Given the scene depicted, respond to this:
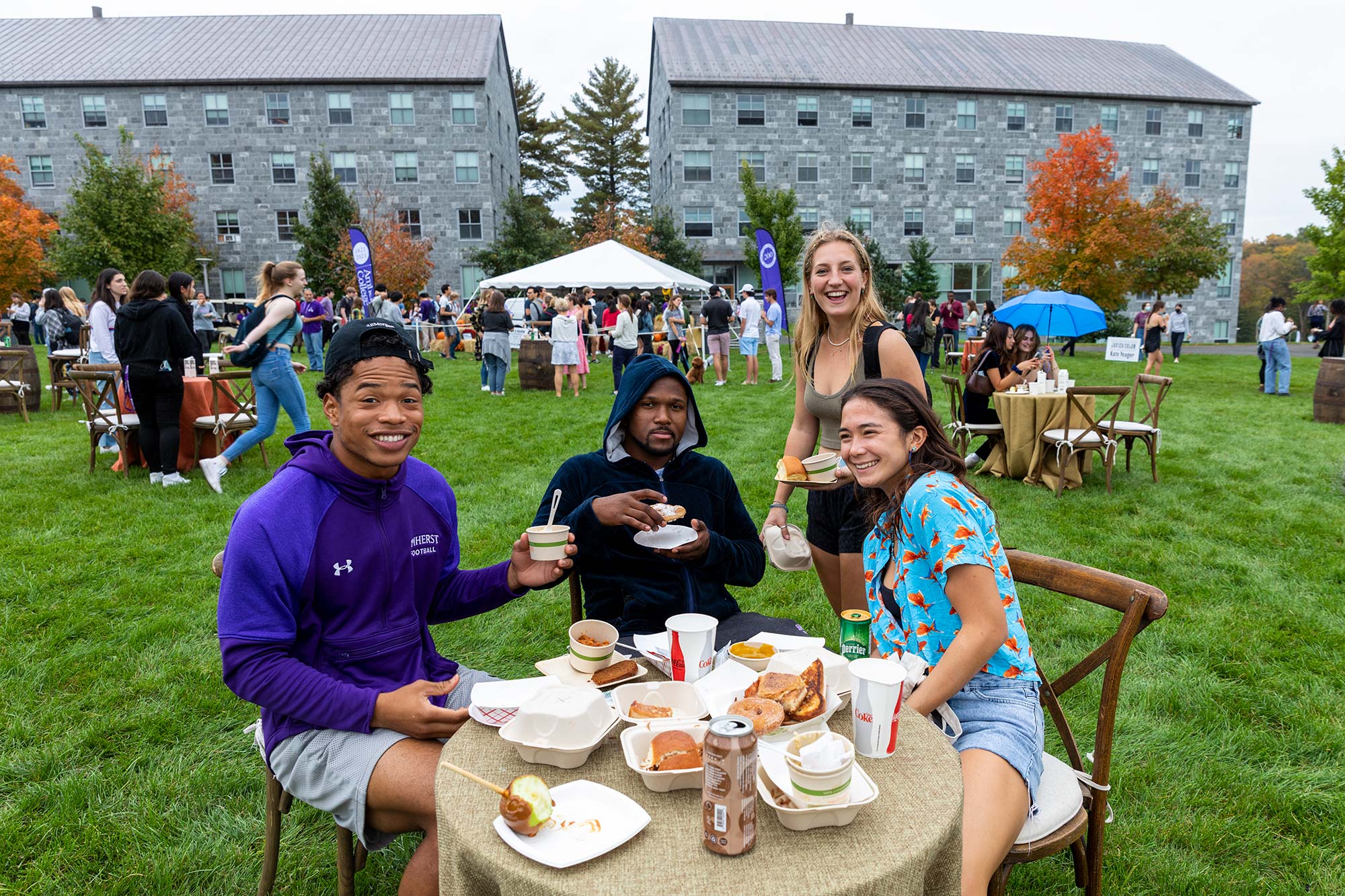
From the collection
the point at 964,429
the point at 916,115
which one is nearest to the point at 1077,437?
the point at 964,429

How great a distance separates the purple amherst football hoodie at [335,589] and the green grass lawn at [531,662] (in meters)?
0.10

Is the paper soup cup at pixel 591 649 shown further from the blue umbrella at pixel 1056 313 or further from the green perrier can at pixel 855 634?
the blue umbrella at pixel 1056 313

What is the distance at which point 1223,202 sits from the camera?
41062 millimetres

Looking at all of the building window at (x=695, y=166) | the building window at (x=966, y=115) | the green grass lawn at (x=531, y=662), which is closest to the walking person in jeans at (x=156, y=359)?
the green grass lawn at (x=531, y=662)

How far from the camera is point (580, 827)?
1373 millimetres

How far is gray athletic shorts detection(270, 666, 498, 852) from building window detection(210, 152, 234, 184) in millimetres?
41102

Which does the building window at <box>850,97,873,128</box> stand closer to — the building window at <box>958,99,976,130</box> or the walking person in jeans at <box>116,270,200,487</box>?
the building window at <box>958,99,976,130</box>

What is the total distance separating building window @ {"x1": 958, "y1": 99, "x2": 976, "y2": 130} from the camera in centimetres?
3853

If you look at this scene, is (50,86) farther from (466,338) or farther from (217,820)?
(217,820)

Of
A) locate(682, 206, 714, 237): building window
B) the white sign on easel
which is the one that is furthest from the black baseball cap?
locate(682, 206, 714, 237): building window

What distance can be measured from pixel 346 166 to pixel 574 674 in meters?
39.2

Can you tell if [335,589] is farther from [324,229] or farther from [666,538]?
[324,229]

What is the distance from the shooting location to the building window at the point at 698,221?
125 feet

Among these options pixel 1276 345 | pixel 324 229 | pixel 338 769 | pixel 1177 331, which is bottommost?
pixel 338 769
